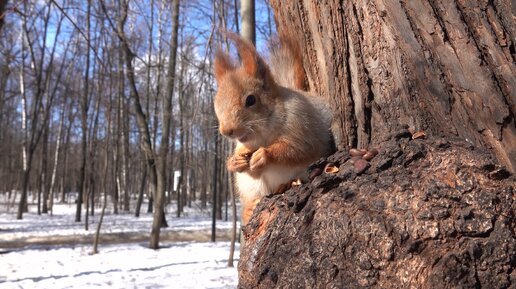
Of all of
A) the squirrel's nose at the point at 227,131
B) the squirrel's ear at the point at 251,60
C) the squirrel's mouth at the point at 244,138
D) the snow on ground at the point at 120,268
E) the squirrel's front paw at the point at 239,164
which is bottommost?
the snow on ground at the point at 120,268

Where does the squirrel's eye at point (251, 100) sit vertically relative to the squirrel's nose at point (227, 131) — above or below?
above

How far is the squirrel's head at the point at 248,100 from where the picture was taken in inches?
59.3

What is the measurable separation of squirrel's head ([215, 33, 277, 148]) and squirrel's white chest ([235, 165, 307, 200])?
0.14 metres

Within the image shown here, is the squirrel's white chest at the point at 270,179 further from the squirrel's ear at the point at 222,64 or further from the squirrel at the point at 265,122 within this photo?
the squirrel's ear at the point at 222,64

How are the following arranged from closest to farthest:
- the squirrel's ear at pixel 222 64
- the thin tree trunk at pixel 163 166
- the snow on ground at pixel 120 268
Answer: the squirrel's ear at pixel 222 64, the snow on ground at pixel 120 268, the thin tree trunk at pixel 163 166

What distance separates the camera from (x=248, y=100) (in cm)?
155

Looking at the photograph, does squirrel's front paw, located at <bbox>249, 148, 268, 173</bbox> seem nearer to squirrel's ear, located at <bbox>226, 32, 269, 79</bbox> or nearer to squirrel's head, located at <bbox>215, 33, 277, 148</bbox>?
squirrel's head, located at <bbox>215, 33, 277, 148</bbox>

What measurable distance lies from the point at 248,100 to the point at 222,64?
0.64 feet

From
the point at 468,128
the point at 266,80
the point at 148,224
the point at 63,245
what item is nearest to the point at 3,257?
the point at 63,245

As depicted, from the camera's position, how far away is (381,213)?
0.99 m

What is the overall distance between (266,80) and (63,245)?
1108 centimetres

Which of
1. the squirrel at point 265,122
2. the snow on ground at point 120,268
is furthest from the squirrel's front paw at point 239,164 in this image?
the snow on ground at point 120,268

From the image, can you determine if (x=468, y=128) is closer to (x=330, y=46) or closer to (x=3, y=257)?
(x=330, y=46)

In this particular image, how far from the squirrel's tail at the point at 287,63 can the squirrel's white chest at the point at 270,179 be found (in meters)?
0.42
